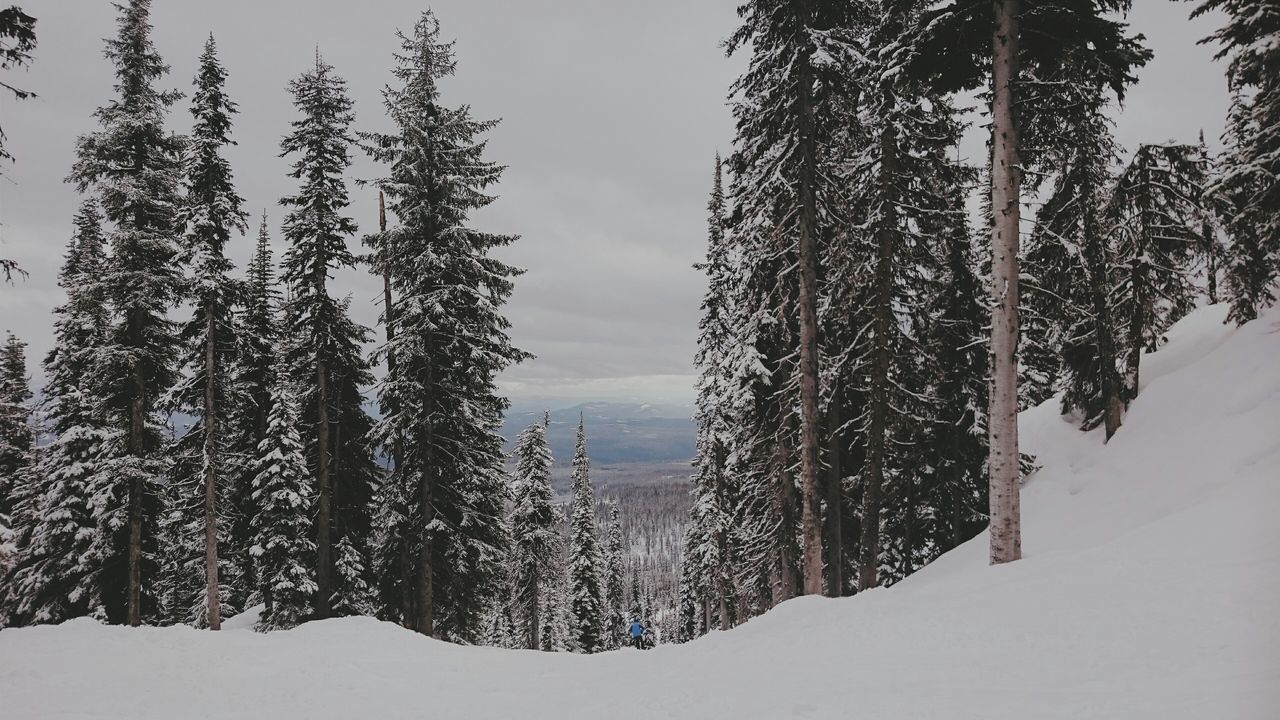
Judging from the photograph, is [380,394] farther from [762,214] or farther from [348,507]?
[762,214]

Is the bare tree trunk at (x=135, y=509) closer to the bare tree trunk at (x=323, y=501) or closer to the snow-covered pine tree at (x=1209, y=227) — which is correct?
the bare tree trunk at (x=323, y=501)

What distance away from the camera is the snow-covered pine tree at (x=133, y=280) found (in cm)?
1728

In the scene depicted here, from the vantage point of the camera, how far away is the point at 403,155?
17156 mm

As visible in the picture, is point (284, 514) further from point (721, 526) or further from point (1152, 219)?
point (1152, 219)

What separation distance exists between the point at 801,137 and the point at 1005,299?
20.4 ft

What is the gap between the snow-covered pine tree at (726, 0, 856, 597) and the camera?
13.1 m

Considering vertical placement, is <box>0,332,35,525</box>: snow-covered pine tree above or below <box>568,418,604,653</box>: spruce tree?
above

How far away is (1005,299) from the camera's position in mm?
9609

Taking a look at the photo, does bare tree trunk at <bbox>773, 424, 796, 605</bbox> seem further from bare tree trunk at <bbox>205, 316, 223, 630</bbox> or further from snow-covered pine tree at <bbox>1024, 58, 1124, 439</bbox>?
bare tree trunk at <bbox>205, 316, 223, 630</bbox>

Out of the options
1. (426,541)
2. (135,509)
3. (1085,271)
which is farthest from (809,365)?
(135,509)

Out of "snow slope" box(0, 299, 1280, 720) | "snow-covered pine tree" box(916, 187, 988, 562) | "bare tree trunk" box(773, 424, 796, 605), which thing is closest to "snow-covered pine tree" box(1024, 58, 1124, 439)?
"snow-covered pine tree" box(916, 187, 988, 562)

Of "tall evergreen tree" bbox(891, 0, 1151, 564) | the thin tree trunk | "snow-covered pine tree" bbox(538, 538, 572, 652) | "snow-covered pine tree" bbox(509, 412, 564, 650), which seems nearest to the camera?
"tall evergreen tree" bbox(891, 0, 1151, 564)

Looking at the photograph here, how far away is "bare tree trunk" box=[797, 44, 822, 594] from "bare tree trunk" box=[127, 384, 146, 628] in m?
21.3

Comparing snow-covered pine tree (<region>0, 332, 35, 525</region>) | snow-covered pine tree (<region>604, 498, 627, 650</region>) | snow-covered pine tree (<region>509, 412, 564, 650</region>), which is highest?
snow-covered pine tree (<region>0, 332, 35, 525</region>)
